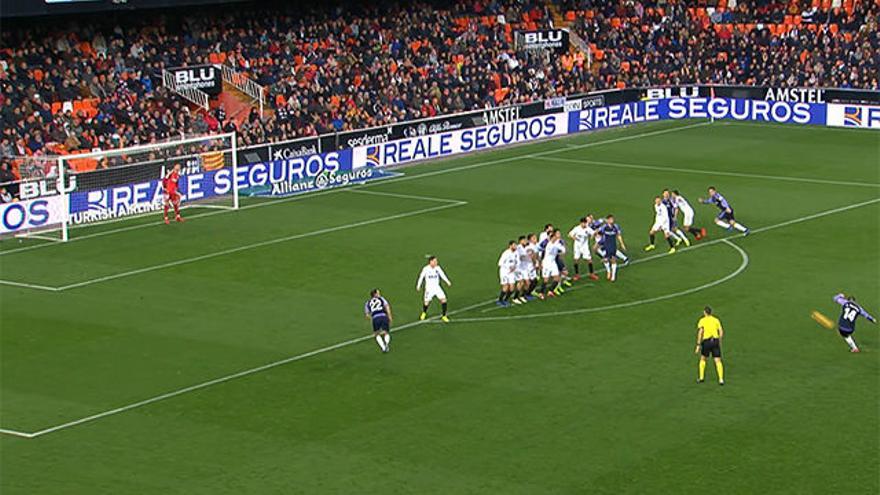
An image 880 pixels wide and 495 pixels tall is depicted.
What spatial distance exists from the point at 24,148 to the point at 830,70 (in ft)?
133

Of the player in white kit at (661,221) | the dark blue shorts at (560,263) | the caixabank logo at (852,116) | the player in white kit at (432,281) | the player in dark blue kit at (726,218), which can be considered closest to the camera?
the player in white kit at (432,281)

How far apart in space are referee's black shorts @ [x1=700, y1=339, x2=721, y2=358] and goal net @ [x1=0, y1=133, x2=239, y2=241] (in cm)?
2267

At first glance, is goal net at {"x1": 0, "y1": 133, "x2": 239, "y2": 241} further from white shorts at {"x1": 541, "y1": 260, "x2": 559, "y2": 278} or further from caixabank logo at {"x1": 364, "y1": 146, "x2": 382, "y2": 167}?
white shorts at {"x1": 541, "y1": 260, "x2": 559, "y2": 278}

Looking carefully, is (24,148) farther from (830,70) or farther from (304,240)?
(830,70)

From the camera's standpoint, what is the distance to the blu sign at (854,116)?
221 feet

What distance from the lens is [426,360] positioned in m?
31.2

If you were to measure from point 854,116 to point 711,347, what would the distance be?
42211 mm

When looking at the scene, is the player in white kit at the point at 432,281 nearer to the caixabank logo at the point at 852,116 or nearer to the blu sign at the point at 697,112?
the blu sign at the point at 697,112

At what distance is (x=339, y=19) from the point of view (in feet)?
224

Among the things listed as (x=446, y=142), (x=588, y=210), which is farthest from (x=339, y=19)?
(x=588, y=210)

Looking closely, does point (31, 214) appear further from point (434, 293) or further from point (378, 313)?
point (378, 313)

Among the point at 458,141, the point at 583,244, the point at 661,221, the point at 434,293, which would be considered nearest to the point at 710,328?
the point at 434,293

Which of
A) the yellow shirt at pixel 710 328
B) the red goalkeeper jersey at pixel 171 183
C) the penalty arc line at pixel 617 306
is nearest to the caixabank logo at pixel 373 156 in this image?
the red goalkeeper jersey at pixel 171 183

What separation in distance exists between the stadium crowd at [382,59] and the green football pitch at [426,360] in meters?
8.09
